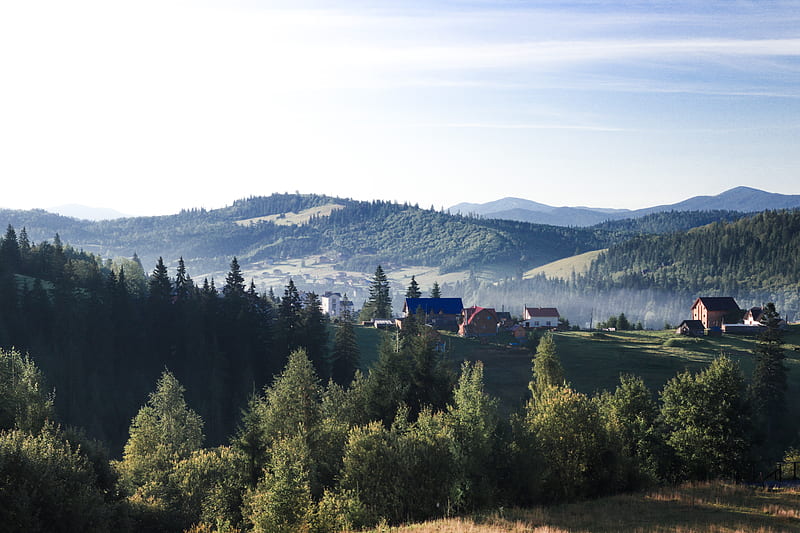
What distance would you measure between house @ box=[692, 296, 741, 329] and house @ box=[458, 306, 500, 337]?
152 ft

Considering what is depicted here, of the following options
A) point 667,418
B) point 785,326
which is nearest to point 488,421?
point 667,418

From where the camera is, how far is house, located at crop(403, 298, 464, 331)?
133 metres

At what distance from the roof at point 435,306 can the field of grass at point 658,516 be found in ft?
315

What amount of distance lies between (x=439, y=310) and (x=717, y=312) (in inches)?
2319

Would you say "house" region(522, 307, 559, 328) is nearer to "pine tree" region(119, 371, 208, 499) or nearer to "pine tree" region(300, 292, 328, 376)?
"pine tree" region(300, 292, 328, 376)

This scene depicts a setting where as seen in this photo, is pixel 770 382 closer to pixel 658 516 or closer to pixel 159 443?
pixel 658 516

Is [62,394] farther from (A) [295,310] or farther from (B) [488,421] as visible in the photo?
(B) [488,421]

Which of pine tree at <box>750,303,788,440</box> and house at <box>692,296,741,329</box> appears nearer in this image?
pine tree at <box>750,303,788,440</box>

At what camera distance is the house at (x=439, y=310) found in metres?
133

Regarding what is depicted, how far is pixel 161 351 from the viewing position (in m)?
84.5

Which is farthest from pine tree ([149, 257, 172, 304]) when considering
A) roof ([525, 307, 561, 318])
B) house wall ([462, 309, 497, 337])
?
roof ([525, 307, 561, 318])

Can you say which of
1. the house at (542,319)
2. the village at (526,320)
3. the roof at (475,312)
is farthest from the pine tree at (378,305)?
the house at (542,319)

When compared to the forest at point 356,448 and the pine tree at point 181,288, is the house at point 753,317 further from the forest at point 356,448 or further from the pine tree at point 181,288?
the pine tree at point 181,288

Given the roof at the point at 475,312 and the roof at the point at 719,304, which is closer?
the roof at the point at 475,312
